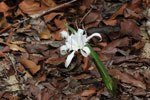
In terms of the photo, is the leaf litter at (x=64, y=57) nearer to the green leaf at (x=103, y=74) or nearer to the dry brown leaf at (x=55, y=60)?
the dry brown leaf at (x=55, y=60)

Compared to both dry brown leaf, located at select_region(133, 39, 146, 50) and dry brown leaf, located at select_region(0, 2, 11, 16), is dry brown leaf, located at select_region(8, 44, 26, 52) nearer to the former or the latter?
dry brown leaf, located at select_region(0, 2, 11, 16)

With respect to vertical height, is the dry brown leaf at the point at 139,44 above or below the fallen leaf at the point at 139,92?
above

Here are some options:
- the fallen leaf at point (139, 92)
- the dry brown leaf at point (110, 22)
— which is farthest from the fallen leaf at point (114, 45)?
the fallen leaf at point (139, 92)

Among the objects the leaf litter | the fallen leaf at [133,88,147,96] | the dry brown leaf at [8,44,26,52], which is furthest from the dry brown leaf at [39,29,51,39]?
the fallen leaf at [133,88,147,96]

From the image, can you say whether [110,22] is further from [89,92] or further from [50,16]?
[89,92]

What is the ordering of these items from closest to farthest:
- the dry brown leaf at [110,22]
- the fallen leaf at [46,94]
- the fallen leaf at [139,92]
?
the fallen leaf at [139,92] → the fallen leaf at [46,94] → the dry brown leaf at [110,22]

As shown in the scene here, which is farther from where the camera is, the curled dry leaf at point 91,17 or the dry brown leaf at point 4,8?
the dry brown leaf at point 4,8

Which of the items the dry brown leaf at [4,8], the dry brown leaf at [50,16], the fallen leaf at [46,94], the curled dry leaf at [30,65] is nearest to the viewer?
the fallen leaf at [46,94]
